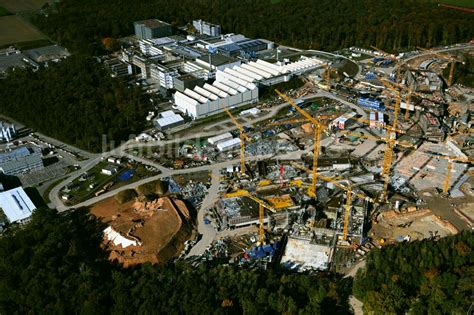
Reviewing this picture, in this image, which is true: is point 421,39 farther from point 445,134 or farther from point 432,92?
point 445,134

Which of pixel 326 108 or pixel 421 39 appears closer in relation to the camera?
pixel 326 108

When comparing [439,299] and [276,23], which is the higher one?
[276,23]

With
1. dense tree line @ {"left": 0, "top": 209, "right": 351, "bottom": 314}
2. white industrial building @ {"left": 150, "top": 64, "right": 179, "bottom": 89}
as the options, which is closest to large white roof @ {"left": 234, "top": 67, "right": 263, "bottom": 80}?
white industrial building @ {"left": 150, "top": 64, "right": 179, "bottom": 89}

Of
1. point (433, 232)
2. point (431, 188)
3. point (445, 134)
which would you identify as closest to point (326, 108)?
point (445, 134)

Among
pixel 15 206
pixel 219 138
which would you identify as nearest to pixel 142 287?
pixel 15 206

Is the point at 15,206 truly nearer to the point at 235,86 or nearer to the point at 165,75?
the point at 165,75

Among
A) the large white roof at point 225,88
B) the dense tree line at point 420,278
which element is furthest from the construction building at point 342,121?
the dense tree line at point 420,278

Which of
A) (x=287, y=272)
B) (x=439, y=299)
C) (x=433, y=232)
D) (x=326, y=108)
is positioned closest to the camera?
(x=439, y=299)
